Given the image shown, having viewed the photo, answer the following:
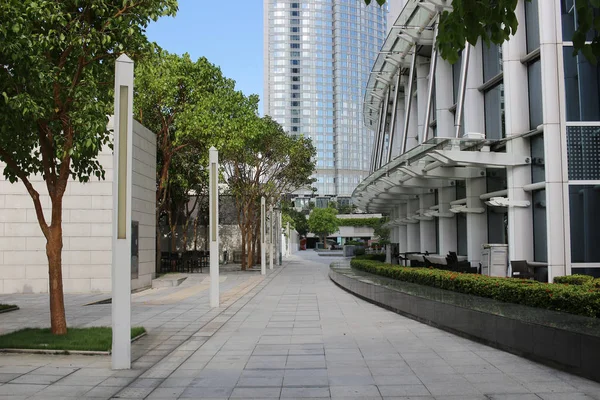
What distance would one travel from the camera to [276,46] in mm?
136000

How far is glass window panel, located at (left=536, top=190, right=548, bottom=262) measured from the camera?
1496 centimetres

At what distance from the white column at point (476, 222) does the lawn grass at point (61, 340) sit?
506 inches

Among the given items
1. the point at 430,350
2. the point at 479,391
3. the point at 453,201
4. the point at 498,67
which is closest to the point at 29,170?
the point at 430,350

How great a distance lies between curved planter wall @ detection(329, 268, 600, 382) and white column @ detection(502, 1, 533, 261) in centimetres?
472

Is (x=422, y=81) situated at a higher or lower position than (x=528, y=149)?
higher

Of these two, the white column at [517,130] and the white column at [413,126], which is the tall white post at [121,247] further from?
the white column at [413,126]

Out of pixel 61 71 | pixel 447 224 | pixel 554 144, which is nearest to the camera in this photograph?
pixel 61 71

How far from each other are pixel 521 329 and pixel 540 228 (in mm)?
8582

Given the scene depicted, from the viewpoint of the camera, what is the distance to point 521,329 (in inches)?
293

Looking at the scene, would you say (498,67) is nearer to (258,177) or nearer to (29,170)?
(29,170)

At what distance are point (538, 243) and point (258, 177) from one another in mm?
19129

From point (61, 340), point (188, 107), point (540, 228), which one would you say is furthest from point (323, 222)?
point (61, 340)

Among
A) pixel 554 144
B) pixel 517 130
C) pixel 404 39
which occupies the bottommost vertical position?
pixel 554 144

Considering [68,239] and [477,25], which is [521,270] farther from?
[68,239]
